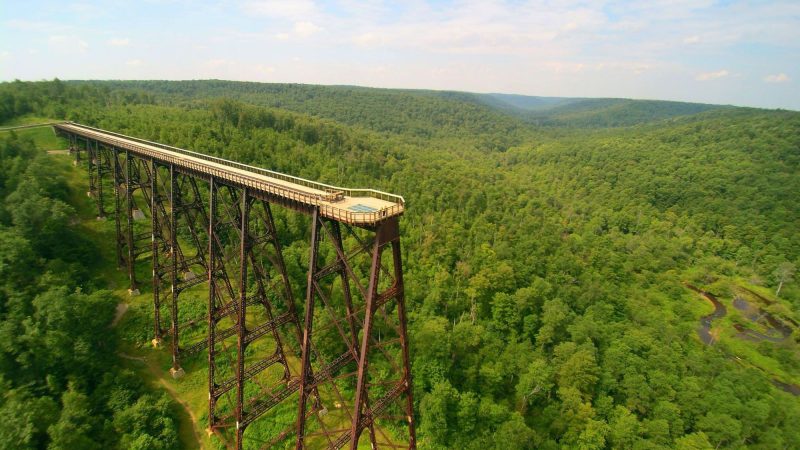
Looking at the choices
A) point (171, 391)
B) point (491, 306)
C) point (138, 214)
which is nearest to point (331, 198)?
point (171, 391)

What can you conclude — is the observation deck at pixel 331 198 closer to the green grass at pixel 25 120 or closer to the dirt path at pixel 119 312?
the dirt path at pixel 119 312

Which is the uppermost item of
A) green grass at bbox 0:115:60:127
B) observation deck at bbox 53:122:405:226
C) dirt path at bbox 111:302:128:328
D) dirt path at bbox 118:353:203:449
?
green grass at bbox 0:115:60:127

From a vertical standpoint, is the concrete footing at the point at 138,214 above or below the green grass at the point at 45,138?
below

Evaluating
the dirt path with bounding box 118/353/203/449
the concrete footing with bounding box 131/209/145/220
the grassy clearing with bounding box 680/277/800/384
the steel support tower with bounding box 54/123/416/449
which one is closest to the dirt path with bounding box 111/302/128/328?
the steel support tower with bounding box 54/123/416/449

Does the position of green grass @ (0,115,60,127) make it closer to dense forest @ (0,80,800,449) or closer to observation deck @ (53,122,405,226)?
dense forest @ (0,80,800,449)

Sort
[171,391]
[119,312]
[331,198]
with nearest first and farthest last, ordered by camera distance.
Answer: [331,198]
[171,391]
[119,312]

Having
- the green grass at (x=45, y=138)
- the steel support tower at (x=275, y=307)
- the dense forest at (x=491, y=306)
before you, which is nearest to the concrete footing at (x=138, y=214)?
the steel support tower at (x=275, y=307)

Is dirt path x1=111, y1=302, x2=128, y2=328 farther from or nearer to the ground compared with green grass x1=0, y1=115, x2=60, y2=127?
nearer to the ground

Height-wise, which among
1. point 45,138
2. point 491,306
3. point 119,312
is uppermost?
point 45,138

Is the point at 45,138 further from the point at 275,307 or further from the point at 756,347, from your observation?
the point at 756,347
